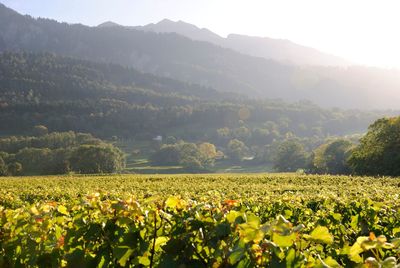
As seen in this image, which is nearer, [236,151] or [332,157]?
[332,157]

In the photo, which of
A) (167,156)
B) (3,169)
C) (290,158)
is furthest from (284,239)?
(167,156)

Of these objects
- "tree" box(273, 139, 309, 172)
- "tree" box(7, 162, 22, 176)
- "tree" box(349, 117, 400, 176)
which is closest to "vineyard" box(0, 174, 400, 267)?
"tree" box(349, 117, 400, 176)

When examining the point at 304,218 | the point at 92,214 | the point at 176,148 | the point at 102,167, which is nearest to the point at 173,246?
the point at 92,214

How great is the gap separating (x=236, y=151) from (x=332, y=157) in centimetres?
8868

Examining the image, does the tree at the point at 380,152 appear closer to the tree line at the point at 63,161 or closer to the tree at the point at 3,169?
the tree line at the point at 63,161

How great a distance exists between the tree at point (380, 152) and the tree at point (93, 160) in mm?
58418

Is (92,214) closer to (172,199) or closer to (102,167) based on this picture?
(172,199)

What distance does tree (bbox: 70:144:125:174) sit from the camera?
307 ft

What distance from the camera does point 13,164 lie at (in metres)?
96.9

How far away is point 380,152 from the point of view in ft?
172

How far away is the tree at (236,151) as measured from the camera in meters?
176

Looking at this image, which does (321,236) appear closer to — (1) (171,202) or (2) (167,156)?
(1) (171,202)

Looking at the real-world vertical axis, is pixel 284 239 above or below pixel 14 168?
above

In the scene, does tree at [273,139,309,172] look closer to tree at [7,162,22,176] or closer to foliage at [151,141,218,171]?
foliage at [151,141,218,171]
